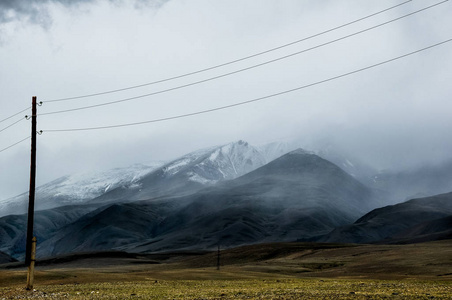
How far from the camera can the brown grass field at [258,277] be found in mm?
25453

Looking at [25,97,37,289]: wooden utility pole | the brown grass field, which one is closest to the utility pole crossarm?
[25,97,37,289]: wooden utility pole

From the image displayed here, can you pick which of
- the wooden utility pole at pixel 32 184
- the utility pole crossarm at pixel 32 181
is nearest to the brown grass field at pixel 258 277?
the wooden utility pole at pixel 32 184

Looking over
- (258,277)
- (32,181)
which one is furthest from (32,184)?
(258,277)

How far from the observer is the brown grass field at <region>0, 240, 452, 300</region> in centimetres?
2545

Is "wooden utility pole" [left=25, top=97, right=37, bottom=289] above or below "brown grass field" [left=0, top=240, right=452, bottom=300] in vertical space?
above

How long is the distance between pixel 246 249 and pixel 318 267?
2927 inches

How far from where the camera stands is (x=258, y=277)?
177 feet

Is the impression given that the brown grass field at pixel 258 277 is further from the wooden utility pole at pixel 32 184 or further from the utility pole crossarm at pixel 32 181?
the utility pole crossarm at pixel 32 181

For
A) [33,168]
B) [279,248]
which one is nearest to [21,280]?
[33,168]

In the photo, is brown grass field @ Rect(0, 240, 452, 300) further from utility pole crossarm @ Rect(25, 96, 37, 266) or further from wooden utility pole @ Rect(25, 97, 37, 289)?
utility pole crossarm @ Rect(25, 96, 37, 266)

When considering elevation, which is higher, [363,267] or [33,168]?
[33,168]

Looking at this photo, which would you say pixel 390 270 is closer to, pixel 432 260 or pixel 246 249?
pixel 432 260

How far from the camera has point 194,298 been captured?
22.9 m

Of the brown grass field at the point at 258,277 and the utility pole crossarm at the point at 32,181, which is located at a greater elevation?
the utility pole crossarm at the point at 32,181
